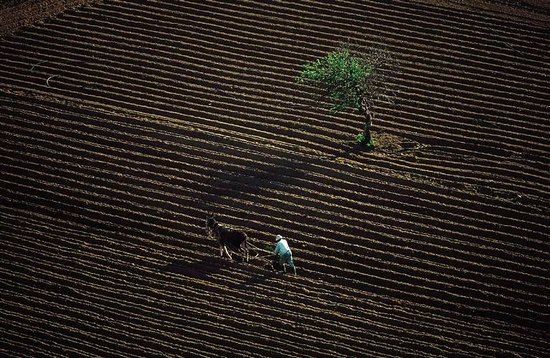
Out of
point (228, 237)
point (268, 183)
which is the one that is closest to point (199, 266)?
point (228, 237)

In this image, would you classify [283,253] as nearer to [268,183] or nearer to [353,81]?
[268,183]

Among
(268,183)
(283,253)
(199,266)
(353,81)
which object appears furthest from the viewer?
(353,81)

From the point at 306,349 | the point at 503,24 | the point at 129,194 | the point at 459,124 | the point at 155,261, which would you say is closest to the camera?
the point at 306,349

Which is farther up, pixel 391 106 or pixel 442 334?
pixel 391 106

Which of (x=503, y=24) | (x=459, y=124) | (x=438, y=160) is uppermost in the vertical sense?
(x=503, y=24)

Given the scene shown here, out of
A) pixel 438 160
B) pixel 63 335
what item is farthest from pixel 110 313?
pixel 438 160

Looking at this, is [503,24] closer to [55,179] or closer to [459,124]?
[459,124]
